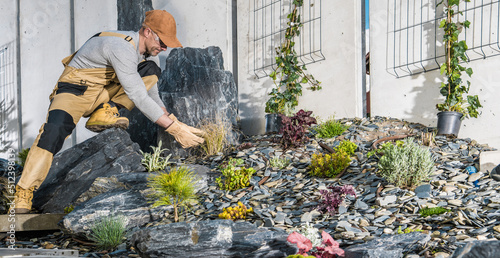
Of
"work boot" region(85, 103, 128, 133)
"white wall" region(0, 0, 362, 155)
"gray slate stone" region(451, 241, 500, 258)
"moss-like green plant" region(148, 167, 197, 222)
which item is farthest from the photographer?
"white wall" region(0, 0, 362, 155)

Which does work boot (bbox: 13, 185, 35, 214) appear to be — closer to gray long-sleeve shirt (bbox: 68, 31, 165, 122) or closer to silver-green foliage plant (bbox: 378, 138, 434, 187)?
gray long-sleeve shirt (bbox: 68, 31, 165, 122)

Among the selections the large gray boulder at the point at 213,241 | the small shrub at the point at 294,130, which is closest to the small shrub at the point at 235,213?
the large gray boulder at the point at 213,241

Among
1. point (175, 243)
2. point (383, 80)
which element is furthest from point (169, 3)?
point (175, 243)

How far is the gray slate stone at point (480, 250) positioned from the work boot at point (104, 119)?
353 cm

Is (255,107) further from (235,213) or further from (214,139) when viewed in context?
(235,213)

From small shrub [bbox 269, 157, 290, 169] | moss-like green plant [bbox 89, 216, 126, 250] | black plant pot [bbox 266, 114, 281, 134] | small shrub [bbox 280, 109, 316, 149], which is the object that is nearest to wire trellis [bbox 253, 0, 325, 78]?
black plant pot [bbox 266, 114, 281, 134]

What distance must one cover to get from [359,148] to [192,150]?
6.86ft

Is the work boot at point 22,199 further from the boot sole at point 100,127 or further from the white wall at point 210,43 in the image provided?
the white wall at point 210,43

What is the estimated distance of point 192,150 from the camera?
5367mm

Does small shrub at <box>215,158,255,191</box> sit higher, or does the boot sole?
the boot sole

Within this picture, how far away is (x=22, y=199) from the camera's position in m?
3.51

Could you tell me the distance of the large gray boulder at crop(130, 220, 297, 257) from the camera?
8.07 feet

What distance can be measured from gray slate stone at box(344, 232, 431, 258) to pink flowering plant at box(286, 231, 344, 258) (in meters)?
0.09

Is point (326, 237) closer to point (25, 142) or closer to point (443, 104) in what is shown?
point (443, 104)
